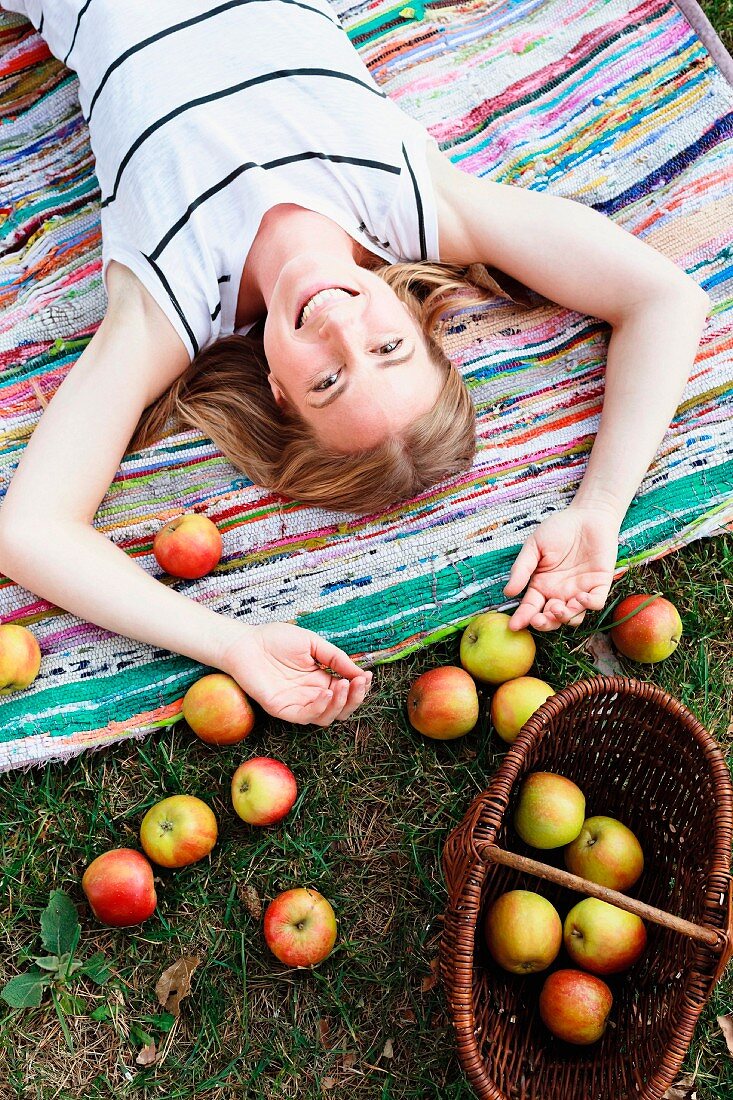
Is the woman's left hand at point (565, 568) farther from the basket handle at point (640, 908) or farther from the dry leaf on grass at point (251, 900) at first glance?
the dry leaf on grass at point (251, 900)

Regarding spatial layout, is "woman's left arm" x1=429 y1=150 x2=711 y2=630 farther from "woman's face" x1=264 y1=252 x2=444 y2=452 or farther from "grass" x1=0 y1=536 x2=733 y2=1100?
"woman's face" x1=264 y1=252 x2=444 y2=452

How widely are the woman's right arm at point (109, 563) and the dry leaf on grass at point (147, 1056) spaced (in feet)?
3.15

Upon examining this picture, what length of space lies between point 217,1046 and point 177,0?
3.19 m

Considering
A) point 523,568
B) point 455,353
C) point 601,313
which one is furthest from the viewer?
point 455,353

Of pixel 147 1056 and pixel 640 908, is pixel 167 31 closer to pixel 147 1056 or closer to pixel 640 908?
pixel 640 908

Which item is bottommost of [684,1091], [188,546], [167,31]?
[684,1091]

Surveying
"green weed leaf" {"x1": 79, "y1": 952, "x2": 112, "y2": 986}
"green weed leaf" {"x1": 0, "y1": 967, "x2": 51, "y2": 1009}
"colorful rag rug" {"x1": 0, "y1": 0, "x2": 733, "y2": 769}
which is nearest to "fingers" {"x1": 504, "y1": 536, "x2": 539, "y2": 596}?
"colorful rag rug" {"x1": 0, "y1": 0, "x2": 733, "y2": 769}

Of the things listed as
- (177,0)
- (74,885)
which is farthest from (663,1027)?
(177,0)

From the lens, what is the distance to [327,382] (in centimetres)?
265

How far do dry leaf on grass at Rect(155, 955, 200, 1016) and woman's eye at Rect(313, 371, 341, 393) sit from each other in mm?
1651

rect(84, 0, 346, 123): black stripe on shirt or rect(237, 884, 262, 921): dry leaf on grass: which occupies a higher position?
rect(84, 0, 346, 123): black stripe on shirt

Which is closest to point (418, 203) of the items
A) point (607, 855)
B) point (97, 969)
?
point (607, 855)

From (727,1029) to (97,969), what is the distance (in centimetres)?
174

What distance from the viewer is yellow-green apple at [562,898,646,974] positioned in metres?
2.31
